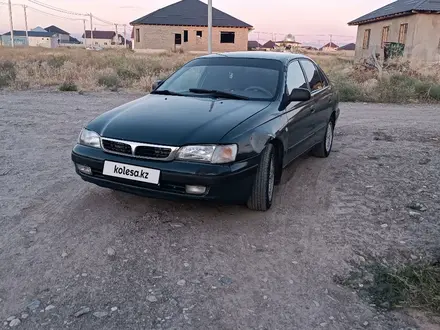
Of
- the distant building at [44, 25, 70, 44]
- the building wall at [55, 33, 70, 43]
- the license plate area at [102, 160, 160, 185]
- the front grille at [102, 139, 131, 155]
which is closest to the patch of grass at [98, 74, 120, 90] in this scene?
the front grille at [102, 139, 131, 155]

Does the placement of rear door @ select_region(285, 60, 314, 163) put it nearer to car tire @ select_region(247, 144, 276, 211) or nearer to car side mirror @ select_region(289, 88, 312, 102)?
car side mirror @ select_region(289, 88, 312, 102)

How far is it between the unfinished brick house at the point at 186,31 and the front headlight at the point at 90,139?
1624 inches

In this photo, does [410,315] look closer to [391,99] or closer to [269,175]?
[269,175]

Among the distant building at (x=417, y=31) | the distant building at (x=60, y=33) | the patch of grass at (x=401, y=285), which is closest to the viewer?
the patch of grass at (x=401, y=285)

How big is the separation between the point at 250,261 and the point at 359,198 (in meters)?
1.93

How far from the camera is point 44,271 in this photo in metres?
3.01

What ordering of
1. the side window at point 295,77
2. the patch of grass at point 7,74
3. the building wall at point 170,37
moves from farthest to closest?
the building wall at point 170,37
the patch of grass at point 7,74
the side window at point 295,77

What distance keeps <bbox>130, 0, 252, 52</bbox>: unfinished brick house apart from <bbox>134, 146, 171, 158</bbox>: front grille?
137 feet

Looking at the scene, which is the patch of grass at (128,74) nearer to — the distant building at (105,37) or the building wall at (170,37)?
the building wall at (170,37)

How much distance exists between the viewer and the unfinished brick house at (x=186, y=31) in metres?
44.2

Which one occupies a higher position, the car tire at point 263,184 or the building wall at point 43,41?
the building wall at point 43,41

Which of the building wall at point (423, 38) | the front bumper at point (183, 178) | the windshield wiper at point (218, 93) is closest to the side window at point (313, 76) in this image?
the windshield wiper at point (218, 93)

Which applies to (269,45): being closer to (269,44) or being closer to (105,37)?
(269,44)

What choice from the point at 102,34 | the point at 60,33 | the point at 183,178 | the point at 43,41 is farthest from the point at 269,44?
the point at 183,178
